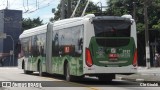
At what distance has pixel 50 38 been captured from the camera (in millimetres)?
27562

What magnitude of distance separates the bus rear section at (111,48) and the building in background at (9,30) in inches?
2549

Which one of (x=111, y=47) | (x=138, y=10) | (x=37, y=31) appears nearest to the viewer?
(x=111, y=47)

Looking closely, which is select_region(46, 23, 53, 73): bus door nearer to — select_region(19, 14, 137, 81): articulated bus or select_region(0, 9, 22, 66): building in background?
→ select_region(19, 14, 137, 81): articulated bus

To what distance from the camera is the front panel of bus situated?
2161 centimetres

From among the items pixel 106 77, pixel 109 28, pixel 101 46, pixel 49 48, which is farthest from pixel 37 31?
pixel 101 46

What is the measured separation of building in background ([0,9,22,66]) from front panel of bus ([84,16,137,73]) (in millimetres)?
64750

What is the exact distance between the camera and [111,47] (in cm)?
2183

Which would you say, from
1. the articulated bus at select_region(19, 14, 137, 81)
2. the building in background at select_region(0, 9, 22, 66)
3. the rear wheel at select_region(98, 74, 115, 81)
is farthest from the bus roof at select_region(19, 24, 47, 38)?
the building in background at select_region(0, 9, 22, 66)

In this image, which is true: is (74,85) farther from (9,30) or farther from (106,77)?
(9,30)

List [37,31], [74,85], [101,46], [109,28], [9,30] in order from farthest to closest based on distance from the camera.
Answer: [9,30], [37,31], [109,28], [101,46], [74,85]

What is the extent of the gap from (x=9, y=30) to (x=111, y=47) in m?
68.5

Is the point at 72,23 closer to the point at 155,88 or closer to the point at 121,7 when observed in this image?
the point at 155,88

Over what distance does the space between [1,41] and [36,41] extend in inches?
2284

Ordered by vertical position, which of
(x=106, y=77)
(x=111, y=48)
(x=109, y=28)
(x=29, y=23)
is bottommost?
(x=106, y=77)
